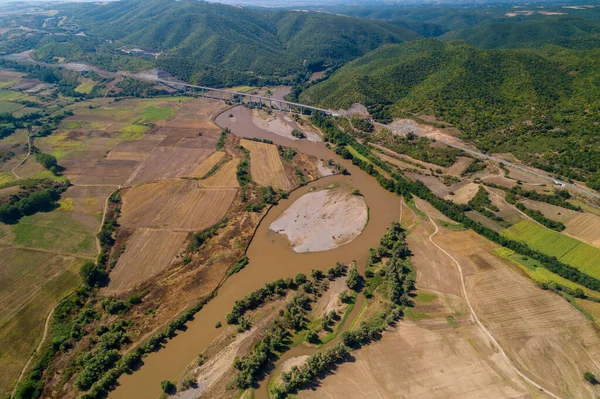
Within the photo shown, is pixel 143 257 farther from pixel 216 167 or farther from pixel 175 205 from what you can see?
pixel 216 167

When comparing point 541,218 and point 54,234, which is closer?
point 54,234

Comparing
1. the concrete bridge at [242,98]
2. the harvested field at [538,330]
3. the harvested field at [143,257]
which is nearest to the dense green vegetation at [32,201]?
the harvested field at [143,257]

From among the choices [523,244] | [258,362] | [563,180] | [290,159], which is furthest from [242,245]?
[563,180]

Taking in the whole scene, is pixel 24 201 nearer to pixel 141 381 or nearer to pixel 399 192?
pixel 141 381

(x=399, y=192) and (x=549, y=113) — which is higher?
(x=549, y=113)

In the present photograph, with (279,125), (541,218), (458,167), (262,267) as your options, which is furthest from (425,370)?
(279,125)

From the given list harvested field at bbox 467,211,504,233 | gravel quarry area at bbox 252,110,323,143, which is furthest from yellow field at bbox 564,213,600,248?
gravel quarry area at bbox 252,110,323,143

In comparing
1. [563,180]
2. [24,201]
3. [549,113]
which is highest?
[549,113]

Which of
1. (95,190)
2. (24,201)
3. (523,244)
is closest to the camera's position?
(523,244)
